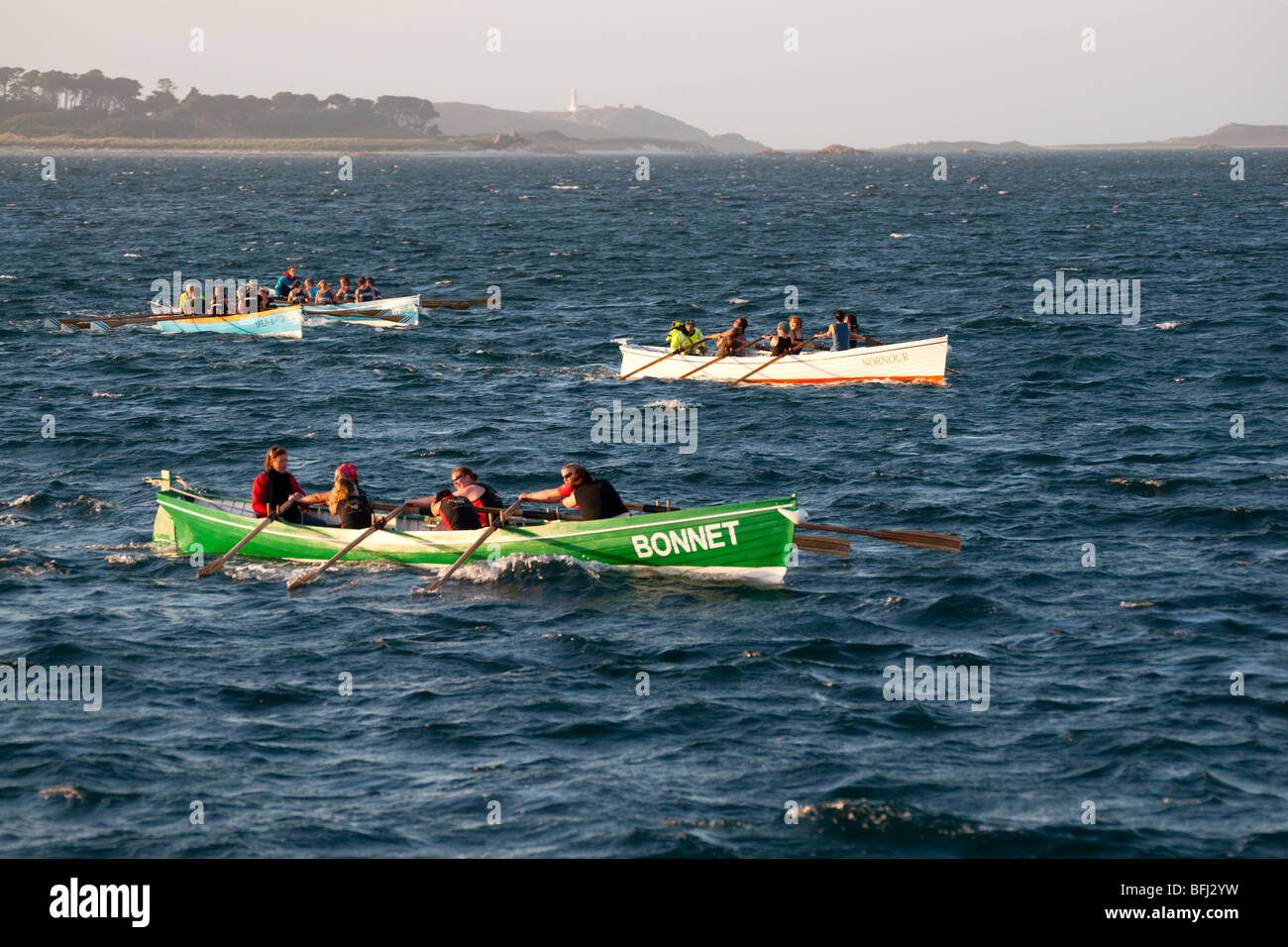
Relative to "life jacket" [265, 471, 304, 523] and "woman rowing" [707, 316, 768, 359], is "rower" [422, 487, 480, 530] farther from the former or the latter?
"woman rowing" [707, 316, 768, 359]

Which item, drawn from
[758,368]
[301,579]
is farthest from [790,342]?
[301,579]

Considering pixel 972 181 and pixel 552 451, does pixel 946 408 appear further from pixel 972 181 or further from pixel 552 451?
pixel 972 181

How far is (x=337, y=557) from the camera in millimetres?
19312

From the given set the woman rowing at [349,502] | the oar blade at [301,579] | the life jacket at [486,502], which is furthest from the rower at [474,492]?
the oar blade at [301,579]

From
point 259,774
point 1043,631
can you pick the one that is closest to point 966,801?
point 1043,631

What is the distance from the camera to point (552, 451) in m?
27.1

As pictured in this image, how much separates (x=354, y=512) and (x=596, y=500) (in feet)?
12.1

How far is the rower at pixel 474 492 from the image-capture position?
19.7m

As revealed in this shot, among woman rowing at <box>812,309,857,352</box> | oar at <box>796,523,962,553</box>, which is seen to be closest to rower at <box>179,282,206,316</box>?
woman rowing at <box>812,309,857,352</box>

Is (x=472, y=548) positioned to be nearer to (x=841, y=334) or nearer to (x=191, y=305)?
(x=841, y=334)

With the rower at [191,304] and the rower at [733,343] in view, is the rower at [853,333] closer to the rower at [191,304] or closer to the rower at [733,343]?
the rower at [733,343]

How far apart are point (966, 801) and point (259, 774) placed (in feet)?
22.4

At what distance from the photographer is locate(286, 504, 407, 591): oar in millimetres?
18984

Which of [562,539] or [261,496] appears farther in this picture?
[261,496]
